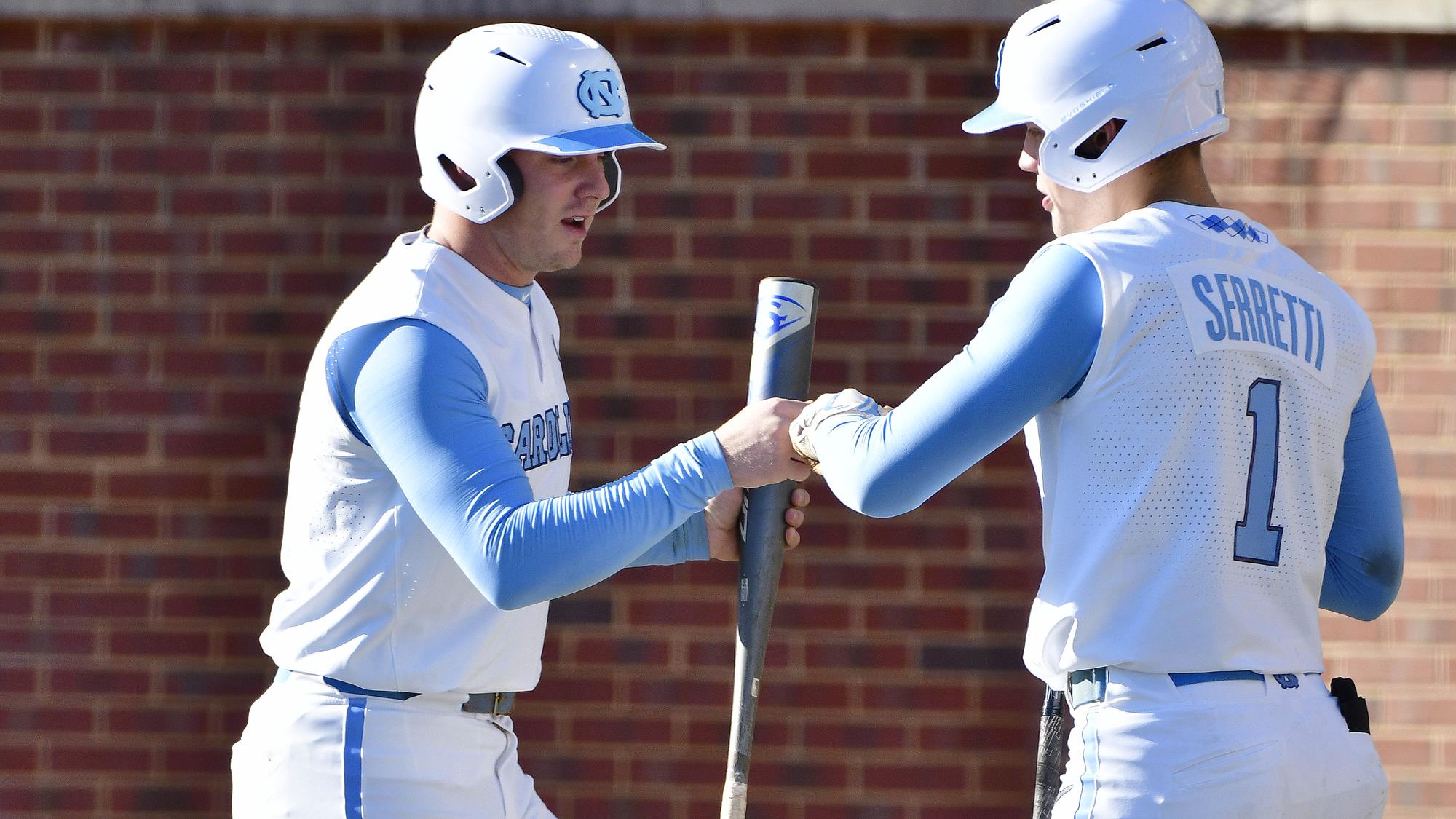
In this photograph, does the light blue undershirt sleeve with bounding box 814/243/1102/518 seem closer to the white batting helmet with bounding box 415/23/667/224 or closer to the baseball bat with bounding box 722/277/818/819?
the baseball bat with bounding box 722/277/818/819

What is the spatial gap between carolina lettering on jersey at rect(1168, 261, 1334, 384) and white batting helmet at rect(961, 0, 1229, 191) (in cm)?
26

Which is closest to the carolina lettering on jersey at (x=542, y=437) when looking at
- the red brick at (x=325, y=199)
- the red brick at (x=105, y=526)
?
the red brick at (x=325, y=199)

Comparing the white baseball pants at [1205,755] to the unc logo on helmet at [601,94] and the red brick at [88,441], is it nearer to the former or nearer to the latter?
the unc logo on helmet at [601,94]

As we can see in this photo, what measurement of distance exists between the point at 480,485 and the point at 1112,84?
120 centimetres

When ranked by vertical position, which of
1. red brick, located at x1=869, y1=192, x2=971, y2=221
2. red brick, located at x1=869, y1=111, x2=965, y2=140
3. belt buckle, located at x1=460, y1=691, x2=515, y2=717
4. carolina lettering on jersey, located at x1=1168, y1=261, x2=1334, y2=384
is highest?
red brick, located at x1=869, y1=111, x2=965, y2=140

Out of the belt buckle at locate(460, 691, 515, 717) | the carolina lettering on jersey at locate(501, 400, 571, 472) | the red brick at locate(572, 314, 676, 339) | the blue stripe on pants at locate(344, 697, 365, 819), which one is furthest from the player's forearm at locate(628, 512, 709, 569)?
→ the red brick at locate(572, 314, 676, 339)

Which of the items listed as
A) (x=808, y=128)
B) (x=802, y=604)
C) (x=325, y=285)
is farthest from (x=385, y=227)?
(x=802, y=604)

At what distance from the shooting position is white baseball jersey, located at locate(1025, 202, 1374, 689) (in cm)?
208

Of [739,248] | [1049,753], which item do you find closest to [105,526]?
[739,248]

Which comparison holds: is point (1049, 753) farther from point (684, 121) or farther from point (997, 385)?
point (684, 121)

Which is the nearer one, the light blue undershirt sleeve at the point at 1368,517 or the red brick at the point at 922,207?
the light blue undershirt sleeve at the point at 1368,517

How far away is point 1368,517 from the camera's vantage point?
8.11 ft

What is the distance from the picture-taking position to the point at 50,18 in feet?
14.2

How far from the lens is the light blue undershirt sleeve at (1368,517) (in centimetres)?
244
